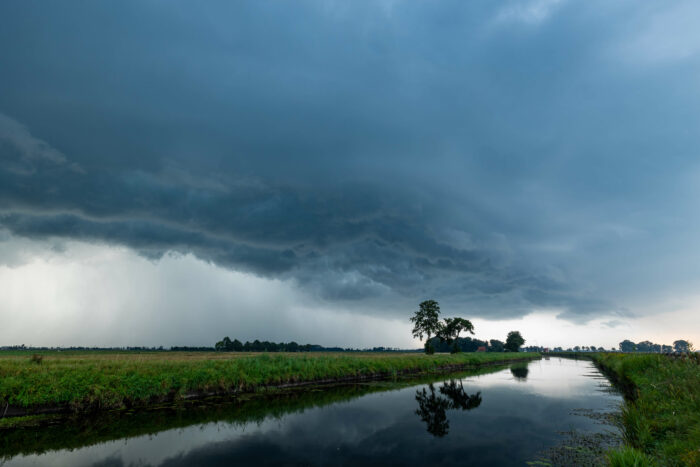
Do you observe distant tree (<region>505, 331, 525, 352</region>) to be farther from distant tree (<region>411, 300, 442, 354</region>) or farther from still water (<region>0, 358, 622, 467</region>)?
still water (<region>0, 358, 622, 467</region>)

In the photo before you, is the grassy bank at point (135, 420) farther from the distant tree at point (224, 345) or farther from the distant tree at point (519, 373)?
the distant tree at point (224, 345)

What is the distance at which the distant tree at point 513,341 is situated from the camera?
175500mm

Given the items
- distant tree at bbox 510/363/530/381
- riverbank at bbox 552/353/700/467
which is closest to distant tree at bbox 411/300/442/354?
distant tree at bbox 510/363/530/381

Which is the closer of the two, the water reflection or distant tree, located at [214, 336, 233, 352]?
the water reflection

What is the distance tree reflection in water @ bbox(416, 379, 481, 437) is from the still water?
0.08 m

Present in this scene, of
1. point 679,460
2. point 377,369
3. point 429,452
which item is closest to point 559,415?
point 429,452

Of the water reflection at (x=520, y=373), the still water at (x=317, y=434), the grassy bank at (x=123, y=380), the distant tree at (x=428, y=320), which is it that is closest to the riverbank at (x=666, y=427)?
the still water at (x=317, y=434)

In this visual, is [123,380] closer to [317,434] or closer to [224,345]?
[317,434]

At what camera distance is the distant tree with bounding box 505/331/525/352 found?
576 ft

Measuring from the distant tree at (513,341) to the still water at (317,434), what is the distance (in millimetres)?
171682

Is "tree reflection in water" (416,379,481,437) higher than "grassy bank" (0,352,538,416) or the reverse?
the reverse

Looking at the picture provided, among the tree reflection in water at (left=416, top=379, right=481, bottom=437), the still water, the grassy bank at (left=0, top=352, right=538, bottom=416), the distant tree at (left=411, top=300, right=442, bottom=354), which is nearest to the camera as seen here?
the still water

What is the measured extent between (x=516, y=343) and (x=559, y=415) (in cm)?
17855

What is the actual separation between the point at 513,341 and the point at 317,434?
619 ft
